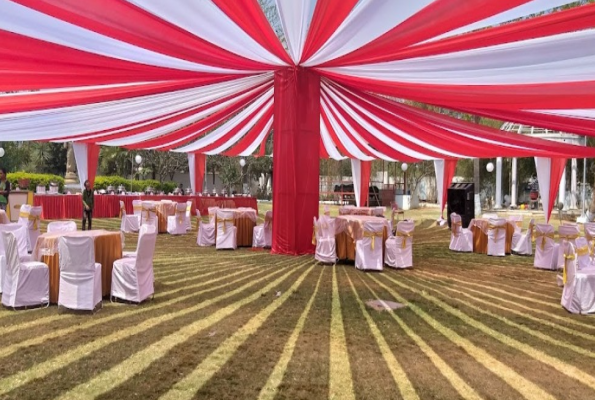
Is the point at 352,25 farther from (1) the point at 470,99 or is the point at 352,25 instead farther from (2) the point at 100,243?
(2) the point at 100,243

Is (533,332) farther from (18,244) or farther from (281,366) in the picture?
(18,244)

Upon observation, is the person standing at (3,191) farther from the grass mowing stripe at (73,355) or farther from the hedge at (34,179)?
the hedge at (34,179)

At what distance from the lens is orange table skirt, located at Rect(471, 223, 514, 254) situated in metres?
9.24

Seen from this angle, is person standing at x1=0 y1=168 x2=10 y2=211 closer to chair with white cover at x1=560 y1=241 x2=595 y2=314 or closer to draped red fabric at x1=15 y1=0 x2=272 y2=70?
draped red fabric at x1=15 y1=0 x2=272 y2=70

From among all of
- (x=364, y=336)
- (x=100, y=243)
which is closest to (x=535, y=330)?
(x=364, y=336)

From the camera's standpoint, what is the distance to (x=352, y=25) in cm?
484

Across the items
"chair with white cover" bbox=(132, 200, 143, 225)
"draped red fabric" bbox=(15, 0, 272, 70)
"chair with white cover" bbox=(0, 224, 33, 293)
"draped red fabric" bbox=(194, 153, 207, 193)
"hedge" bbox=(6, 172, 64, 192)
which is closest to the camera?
"draped red fabric" bbox=(15, 0, 272, 70)

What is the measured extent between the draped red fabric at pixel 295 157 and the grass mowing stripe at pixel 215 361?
10.5 ft

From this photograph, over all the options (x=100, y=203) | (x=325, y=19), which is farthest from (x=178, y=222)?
(x=325, y=19)

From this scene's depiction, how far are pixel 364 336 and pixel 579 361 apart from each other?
5.05 feet

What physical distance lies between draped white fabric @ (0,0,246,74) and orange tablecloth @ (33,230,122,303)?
2.07 meters

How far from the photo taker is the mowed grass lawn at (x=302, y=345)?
2672 millimetres

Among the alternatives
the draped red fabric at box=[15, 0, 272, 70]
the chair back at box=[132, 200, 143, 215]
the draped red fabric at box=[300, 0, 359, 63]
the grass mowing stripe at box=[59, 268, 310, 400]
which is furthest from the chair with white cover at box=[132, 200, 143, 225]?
the grass mowing stripe at box=[59, 268, 310, 400]

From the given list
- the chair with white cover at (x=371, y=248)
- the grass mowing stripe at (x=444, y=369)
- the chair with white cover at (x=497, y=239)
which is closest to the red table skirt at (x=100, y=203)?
the chair with white cover at (x=497, y=239)
